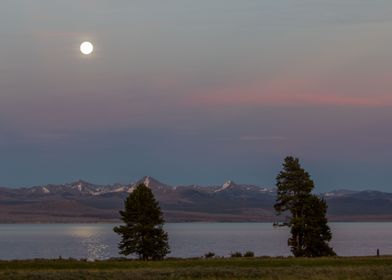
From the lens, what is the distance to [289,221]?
8450 centimetres

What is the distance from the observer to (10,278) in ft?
152

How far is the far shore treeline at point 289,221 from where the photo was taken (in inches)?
3214

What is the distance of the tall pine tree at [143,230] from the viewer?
81.2 m

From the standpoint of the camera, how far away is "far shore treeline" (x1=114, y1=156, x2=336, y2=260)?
8162 centimetres

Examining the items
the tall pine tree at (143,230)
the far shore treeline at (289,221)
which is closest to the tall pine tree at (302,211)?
the far shore treeline at (289,221)

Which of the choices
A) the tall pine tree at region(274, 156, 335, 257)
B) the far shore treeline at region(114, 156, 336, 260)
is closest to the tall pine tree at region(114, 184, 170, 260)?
the far shore treeline at region(114, 156, 336, 260)

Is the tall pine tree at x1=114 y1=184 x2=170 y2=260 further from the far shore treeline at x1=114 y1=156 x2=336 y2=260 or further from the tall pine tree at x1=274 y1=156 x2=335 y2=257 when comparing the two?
the tall pine tree at x1=274 y1=156 x2=335 y2=257

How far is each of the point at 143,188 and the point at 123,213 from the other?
3.61 meters

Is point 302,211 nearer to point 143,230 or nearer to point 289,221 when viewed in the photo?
point 289,221

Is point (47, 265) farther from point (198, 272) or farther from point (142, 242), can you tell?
point (142, 242)

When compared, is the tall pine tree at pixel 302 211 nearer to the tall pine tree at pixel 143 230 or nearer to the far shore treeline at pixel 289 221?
the far shore treeline at pixel 289 221

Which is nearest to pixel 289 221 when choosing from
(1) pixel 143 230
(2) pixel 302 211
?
(2) pixel 302 211

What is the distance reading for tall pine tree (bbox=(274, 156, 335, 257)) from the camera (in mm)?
82312

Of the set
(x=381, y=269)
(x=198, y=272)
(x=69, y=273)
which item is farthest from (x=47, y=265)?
(x=381, y=269)
